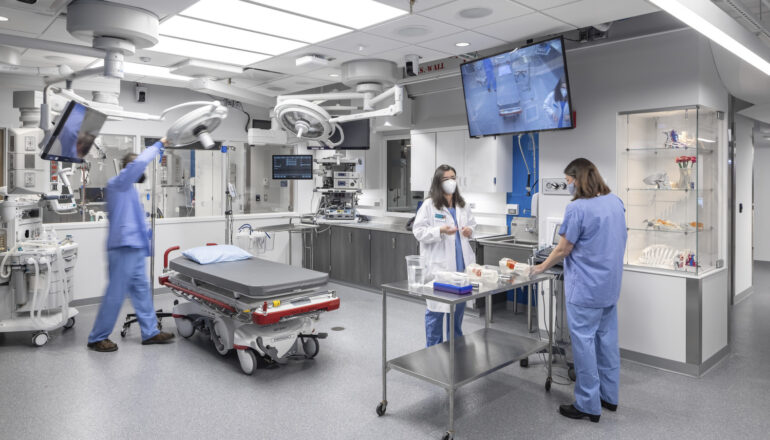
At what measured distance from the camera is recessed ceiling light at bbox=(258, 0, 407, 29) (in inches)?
146

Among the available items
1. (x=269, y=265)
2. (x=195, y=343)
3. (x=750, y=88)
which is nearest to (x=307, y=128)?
(x=269, y=265)

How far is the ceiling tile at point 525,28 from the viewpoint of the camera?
4004 millimetres

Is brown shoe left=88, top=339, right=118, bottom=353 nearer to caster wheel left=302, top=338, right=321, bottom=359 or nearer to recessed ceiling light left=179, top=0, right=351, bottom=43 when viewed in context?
caster wheel left=302, top=338, right=321, bottom=359

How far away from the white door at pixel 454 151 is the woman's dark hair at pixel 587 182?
2874mm

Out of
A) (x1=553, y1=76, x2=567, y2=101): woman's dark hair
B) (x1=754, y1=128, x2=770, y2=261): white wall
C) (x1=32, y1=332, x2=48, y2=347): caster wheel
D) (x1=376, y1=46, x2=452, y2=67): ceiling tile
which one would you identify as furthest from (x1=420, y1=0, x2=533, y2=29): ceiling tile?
(x1=754, y1=128, x2=770, y2=261): white wall

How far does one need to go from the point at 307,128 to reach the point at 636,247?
3007mm

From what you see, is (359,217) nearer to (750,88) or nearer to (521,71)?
(521,71)

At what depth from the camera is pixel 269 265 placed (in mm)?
4656

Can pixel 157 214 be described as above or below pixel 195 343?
above

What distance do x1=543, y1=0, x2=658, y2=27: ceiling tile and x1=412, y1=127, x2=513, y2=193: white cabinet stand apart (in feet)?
6.36

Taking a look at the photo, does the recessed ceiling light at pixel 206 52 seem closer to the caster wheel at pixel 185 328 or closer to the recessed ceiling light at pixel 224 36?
the recessed ceiling light at pixel 224 36

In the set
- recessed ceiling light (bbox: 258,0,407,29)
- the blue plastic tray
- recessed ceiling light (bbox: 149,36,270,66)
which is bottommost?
the blue plastic tray

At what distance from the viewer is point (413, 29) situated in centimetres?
428

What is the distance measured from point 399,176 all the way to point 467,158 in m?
1.69
